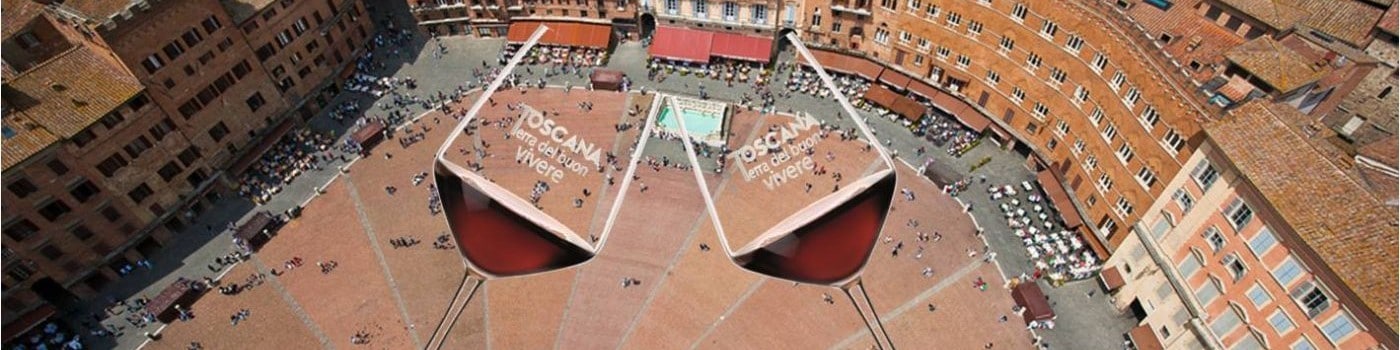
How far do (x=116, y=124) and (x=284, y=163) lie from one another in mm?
12011

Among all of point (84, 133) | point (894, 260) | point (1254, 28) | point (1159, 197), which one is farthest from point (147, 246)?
point (1254, 28)

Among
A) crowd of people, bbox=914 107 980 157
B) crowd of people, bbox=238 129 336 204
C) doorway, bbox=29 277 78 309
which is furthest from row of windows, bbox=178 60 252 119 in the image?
crowd of people, bbox=914 107 980 157

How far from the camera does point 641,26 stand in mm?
66312

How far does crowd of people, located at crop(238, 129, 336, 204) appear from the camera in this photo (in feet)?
177

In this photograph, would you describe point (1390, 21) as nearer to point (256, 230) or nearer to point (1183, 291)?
point (1183, 291)

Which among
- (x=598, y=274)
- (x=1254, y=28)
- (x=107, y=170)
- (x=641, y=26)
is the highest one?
(x=107, y=170)

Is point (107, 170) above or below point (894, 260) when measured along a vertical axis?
above

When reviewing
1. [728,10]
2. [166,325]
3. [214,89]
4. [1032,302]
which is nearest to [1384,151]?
[1032,302]

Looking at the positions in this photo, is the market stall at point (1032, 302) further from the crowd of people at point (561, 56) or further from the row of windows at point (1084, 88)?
the crowd of people at point (561, 56)

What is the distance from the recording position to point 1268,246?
3291 cm

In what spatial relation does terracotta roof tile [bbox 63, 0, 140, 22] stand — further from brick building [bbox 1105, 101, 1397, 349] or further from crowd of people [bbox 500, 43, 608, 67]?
brick building [bbox 1105, 101, 1397, 349]

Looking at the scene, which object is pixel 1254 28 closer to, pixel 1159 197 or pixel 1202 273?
pixel 1159 197

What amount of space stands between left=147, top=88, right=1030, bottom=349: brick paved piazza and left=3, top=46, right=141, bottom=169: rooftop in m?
13.2

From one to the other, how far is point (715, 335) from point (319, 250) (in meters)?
29.3
